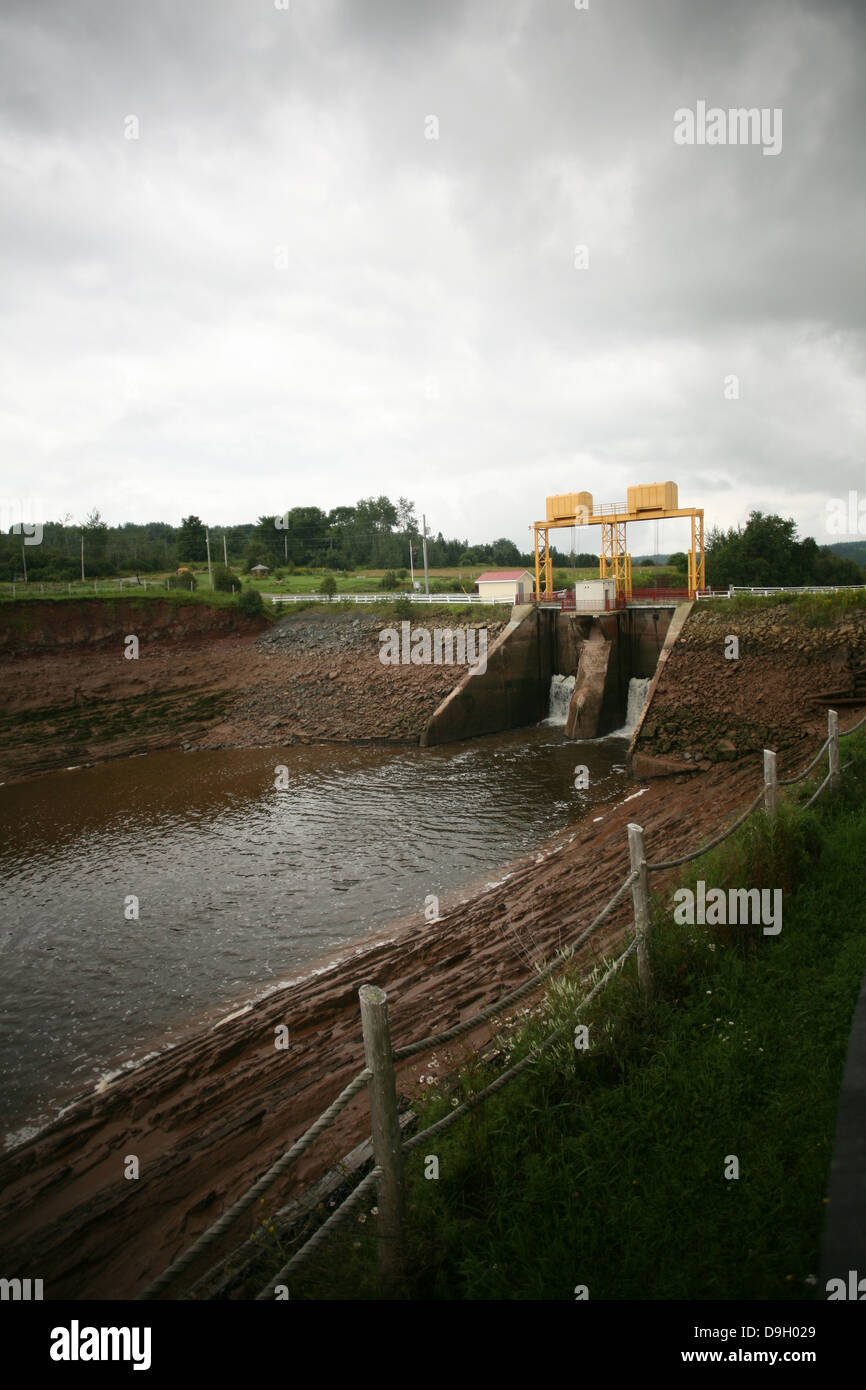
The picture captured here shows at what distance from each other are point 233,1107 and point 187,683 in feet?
88.1

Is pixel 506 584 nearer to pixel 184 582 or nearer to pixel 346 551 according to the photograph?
pixel 184 582

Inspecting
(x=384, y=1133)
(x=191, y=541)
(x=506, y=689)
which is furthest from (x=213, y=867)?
(x=191, y=541)

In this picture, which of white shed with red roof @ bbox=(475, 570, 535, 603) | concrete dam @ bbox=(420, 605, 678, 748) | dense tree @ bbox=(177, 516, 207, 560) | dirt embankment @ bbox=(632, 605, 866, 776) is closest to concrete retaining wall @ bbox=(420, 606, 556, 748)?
concrete dam @ bbox=(420, 605, 678, 748)

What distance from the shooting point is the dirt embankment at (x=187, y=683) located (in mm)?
27141

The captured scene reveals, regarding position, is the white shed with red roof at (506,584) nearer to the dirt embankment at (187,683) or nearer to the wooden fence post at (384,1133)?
the dirt embankment at (187,683)

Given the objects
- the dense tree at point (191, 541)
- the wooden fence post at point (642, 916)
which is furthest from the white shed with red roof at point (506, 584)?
the dense tree at point (191, 541)

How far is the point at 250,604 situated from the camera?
124 feet

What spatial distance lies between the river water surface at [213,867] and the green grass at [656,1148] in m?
5.58

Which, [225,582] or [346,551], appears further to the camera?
[346,551]

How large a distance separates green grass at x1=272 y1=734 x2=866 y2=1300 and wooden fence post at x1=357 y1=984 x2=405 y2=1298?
140 mm

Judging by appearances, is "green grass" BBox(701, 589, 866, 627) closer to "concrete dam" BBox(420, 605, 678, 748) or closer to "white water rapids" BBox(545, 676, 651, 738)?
"concrete dam" BBox(420, 605, 678, 748)

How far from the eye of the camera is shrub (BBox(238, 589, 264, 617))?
37594mm
